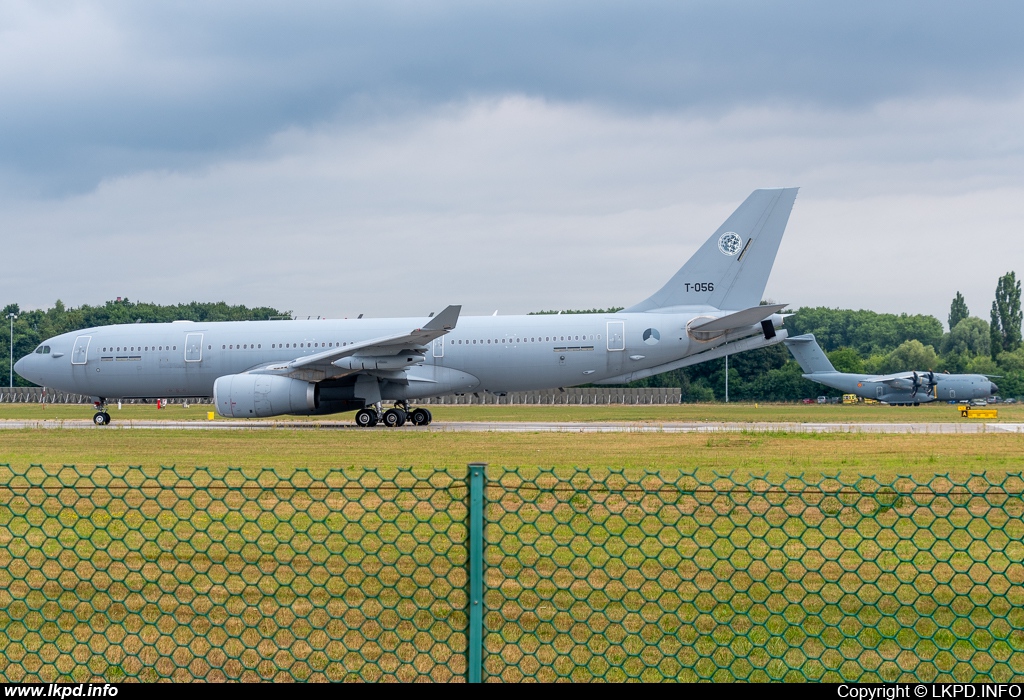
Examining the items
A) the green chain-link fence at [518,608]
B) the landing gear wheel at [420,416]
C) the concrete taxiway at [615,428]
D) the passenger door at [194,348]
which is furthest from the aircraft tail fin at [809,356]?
the green chain-link fence at [518,608]

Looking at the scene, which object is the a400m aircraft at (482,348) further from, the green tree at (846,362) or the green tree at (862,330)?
the green tree at (862,330)

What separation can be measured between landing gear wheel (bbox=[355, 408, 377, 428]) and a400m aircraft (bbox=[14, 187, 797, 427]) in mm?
44

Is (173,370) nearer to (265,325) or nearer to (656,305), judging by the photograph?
(265,325)

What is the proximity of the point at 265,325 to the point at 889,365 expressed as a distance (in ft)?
306

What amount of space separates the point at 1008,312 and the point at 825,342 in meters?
32.9

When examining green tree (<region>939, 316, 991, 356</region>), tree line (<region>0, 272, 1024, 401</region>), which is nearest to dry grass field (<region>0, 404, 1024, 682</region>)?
tree line (<region>0, 272, 1024, 401</region>)

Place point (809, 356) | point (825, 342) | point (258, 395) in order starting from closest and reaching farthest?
point (258, 395)
point (809, 356)
point (825, 342)

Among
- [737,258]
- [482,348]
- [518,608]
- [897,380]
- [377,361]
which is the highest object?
[737,258]

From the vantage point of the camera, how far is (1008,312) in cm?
11725

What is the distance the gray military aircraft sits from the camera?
62.5 meters

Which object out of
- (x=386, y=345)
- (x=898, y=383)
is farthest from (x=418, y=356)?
(x=898, y=383)

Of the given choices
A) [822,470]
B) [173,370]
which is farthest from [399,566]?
[173,370]

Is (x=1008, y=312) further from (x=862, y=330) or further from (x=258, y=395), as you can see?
(x=258, y=395)

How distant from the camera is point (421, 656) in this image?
21.7ft
